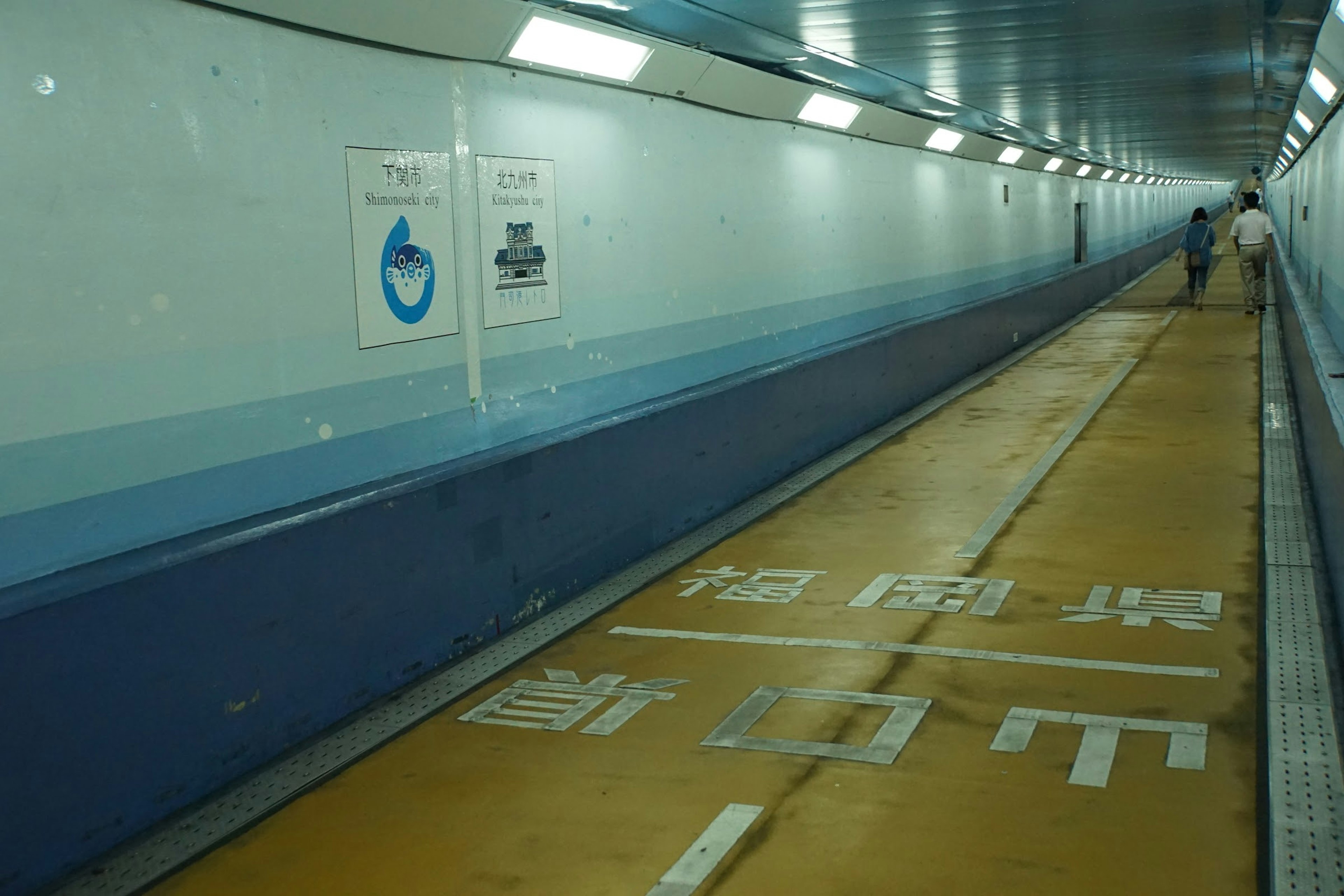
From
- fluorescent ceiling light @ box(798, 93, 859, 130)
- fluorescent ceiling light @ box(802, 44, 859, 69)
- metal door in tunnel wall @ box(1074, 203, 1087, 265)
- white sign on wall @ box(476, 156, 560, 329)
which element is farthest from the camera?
metal door in tunnel wall @ box(1074, 203, 1087, 265)

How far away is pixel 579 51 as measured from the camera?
24.1 feet

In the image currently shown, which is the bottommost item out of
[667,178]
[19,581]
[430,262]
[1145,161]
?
[19,581]

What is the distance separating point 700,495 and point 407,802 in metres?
4.87

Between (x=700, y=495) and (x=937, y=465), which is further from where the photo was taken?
(x=937, y=465)

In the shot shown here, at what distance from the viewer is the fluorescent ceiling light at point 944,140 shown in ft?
49.6

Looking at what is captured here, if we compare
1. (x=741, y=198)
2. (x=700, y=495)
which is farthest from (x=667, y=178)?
(x=700, y=495)

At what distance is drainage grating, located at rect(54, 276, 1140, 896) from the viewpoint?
14.7 ft

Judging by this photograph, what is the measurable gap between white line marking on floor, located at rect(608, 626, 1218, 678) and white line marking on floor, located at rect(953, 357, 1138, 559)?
1973 millimetres

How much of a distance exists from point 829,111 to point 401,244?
6.37m

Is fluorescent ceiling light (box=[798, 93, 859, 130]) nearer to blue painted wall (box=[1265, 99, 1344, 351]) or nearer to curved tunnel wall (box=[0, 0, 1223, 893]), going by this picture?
curved tunnel wall (box=[0, 0, 1223, 893])

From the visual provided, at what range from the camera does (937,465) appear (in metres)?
11.6

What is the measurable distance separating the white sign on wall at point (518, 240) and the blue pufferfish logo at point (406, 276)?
1.72 feet

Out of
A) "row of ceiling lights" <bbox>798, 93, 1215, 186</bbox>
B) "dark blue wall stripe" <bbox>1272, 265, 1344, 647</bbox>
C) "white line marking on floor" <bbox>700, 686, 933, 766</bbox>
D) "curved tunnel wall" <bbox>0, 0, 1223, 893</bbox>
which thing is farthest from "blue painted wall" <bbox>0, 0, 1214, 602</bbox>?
"dark blue wall stripe" <bbox>1272, 265, 1344, 647</bbox>

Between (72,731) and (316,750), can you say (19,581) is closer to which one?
(72,731)
